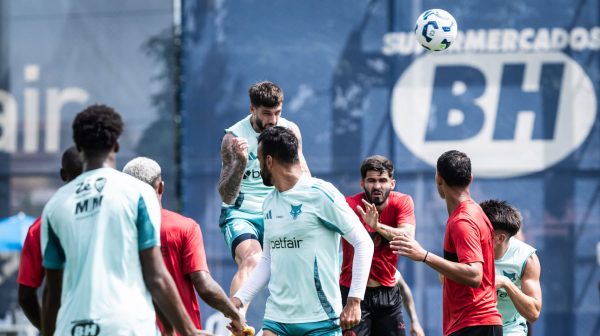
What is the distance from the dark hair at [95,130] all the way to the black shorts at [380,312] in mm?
4358

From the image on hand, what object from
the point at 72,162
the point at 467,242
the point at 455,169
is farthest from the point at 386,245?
the point at 72,162

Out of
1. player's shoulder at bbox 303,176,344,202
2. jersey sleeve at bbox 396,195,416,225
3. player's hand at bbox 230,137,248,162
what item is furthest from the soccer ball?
player's shoulder at bbox 303,176,344,202

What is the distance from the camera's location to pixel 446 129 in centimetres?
1496

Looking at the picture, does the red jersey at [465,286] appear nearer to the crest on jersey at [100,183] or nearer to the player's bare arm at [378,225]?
the player's bare arm at [378,225]

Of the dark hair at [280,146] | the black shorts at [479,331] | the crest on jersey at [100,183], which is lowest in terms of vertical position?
the black shorts at [479,331]

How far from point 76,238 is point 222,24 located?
10207 millimetres

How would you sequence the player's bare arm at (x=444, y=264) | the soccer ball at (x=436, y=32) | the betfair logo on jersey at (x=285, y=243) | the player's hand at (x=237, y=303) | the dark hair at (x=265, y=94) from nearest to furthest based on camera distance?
the player's bare arm at (x=444, y=264) < the betfair logo on jersey at (x=285, y=243) < the player's hand at (x=237, y=303) < the dark hair at (x=265, y=94) < the soccer ball at (x=436, y=32)

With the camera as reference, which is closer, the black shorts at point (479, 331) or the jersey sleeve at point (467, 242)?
the jersey sleeve at point (467, 242)

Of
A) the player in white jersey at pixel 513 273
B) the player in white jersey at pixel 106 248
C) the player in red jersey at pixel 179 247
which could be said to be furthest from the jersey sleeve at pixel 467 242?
the player in white jersey at pixel 106 248

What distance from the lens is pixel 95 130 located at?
5738 millimetres

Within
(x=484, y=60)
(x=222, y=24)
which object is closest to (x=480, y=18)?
(x=484, y=60)

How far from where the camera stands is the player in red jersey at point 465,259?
23.8ft

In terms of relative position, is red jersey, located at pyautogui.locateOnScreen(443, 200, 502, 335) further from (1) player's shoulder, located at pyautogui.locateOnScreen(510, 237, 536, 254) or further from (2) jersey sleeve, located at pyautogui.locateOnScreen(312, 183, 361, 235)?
(1) player's shoulder, located at pyautogui.locateOnScreen(510, 237, 536, 254)

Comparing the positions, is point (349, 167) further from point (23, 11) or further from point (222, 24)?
point (23, 11)
